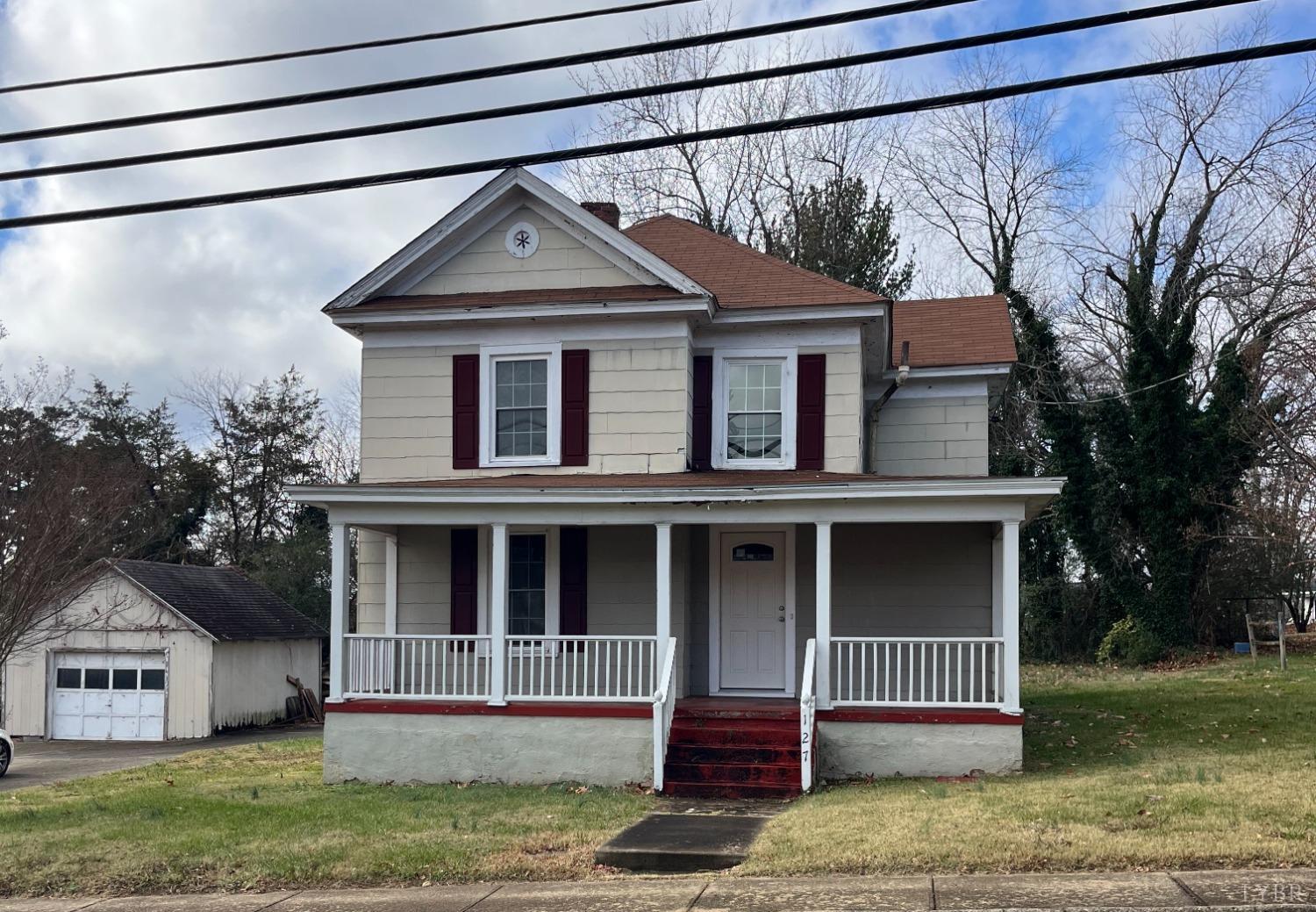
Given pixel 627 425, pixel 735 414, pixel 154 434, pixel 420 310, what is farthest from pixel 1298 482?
pixel 154 434

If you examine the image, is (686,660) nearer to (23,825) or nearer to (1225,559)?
(23,825)

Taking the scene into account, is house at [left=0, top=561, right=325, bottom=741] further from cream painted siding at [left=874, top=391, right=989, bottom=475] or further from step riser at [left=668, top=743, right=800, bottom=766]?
step riser at [left=668, top=743, right=800, bottom=766]

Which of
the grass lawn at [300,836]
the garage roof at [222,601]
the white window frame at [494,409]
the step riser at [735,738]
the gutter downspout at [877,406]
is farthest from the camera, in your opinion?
the garage roof at [222,601]

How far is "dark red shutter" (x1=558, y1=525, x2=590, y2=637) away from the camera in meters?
15.7

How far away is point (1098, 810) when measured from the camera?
10.1 meters

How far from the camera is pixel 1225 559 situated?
28.5m

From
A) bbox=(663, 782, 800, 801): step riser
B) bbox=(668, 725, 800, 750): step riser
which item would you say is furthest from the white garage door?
bbox=(663, 782, 800, 801): step riser

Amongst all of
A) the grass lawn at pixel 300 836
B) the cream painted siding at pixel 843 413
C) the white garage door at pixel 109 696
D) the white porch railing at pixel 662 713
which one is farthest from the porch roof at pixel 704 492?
the white garage door at pixel 109 696

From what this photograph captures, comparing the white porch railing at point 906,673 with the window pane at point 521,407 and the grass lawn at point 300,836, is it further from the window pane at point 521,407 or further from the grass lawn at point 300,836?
the window pane at point 521,407

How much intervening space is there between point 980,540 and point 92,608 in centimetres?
2080

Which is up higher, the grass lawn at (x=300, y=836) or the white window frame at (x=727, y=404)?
the white window frame at (x=727, y=404)

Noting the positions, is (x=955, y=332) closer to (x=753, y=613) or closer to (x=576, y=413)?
(x=753, y=613)

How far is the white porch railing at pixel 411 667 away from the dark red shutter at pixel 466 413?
7.68 ft

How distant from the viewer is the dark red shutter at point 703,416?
16.2 meters
